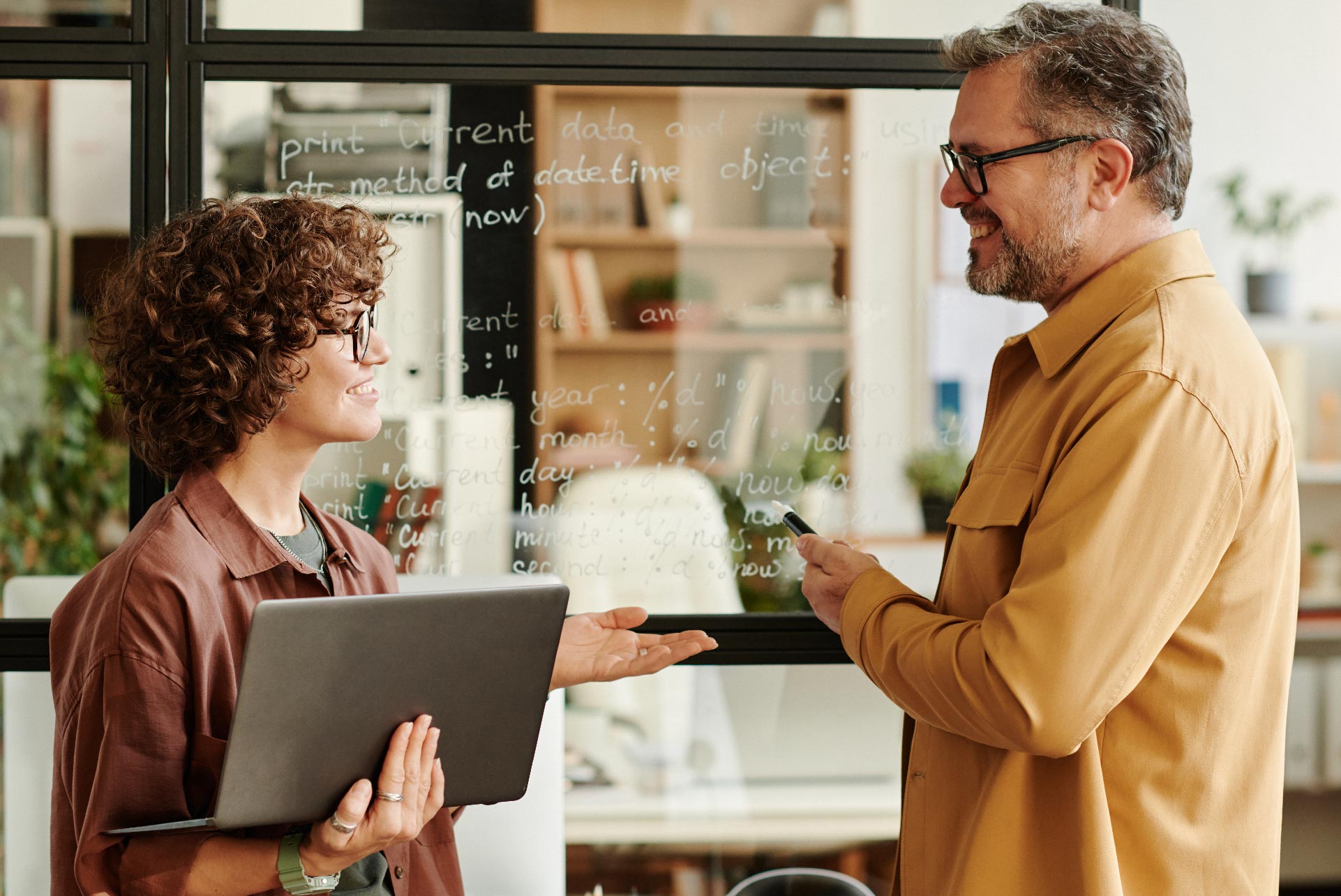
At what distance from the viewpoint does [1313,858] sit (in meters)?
2.67

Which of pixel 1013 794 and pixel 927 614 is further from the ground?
pixel 927 614

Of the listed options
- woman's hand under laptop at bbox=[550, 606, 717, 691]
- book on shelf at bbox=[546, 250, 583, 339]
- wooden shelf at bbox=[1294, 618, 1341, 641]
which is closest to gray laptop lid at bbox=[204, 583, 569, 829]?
woman's hand under laptop at bbox=[550, 606, 717, 691]

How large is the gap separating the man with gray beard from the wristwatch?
0.69 meters

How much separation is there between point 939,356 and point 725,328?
427mm

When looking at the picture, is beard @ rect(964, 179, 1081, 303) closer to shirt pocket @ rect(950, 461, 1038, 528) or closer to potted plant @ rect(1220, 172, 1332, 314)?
shirt pocket @ rect(950, 461, 1038, 528)

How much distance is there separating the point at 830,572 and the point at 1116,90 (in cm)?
71

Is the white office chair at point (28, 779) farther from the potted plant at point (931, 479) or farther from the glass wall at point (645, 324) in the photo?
the potted plant at point (931, 479)

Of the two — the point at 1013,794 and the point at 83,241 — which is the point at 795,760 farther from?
the point at 83,241

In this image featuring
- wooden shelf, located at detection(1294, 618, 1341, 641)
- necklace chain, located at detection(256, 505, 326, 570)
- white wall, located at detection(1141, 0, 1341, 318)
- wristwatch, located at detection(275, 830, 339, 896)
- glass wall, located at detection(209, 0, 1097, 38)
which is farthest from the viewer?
wooden shelf, located at detection(1294, 618, 1341, 641)

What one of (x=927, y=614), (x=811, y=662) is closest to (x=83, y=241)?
(x=811, y=662)

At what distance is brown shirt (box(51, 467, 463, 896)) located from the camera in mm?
1191

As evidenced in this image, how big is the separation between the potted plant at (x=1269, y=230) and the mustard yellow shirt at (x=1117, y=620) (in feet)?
4.65

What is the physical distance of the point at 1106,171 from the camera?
1382 mm

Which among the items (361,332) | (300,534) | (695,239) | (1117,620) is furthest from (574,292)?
(1117,620)
